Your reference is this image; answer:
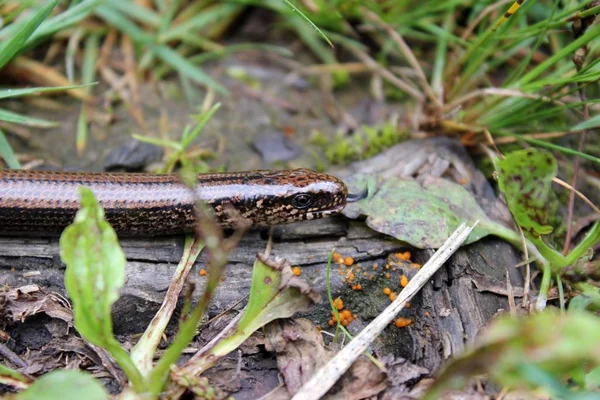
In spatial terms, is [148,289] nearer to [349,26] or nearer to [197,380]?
[197,380]

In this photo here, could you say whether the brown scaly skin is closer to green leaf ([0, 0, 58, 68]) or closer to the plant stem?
green leaf ([0, 0, 58, 68])

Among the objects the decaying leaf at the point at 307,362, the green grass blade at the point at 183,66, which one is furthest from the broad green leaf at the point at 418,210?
the green grass blade at the point at 183,66

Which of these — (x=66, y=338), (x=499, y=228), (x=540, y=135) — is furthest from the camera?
(x=540, y=135)

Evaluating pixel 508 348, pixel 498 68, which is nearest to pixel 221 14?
pixel 498 68

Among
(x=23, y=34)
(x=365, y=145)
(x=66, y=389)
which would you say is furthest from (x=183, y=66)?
(x=66, y=389)

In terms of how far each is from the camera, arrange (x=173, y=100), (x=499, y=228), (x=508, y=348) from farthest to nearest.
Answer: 1. (x=173, y=100)
2. (x=499, y=228)
3. (x=508, y=348)

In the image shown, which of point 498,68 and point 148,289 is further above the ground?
point 498,68
